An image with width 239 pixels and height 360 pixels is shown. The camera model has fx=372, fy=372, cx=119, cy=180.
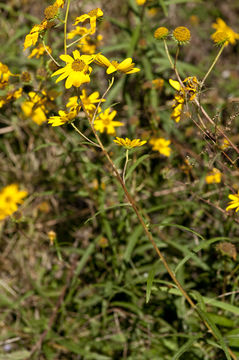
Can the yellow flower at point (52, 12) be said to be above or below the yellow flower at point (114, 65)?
above

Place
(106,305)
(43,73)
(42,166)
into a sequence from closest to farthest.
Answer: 1. (43,73)
2. (106,305)
3. (42,166)

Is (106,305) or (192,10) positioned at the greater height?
(192,10)

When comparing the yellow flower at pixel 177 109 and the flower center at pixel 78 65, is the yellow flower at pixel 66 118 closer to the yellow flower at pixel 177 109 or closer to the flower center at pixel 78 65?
the flower center at pixel 78 65

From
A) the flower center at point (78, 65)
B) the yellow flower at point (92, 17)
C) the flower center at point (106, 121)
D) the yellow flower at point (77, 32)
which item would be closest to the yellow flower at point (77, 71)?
the flower center at point (78, 65)

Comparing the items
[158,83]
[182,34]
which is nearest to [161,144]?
[158,83]

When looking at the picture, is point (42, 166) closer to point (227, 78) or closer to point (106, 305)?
point (106, 305)

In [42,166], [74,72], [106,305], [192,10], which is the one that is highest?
[74,72]

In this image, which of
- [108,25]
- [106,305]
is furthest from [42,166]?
[108,25]
